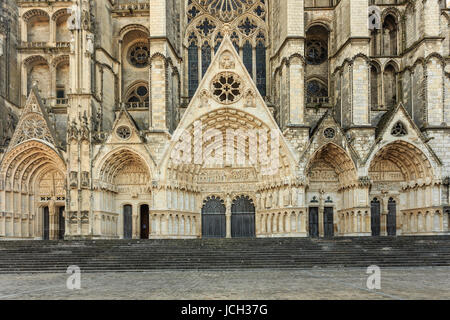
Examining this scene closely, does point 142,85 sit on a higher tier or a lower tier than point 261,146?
higher

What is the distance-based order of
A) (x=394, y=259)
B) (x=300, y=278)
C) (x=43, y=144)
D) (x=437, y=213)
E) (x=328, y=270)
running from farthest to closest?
(x=43, y=144) < (x=437, y=213) < (x=394, y=259) < (x=328, y=270) < (x=300, y=278)

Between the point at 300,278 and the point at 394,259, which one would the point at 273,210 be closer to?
the point at 394,259

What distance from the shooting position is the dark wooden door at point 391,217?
80.4ft

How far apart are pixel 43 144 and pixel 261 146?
12.7m

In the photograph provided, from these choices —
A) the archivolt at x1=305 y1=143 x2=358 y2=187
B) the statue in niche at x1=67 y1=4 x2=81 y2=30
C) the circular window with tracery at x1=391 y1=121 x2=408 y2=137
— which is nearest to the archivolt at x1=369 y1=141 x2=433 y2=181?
the circular window with tracery at x1=391 y1=121 x2=408 y2=137

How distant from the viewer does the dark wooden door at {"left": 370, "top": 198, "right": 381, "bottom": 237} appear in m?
24.4

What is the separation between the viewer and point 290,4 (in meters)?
23.6

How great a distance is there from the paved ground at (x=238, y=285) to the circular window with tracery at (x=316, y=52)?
1599 centimetres

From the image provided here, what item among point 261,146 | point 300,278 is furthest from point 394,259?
point 261,146

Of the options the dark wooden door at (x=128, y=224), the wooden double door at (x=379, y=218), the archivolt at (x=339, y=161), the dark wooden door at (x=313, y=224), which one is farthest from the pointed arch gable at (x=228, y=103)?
the wooden double door at (x=379, y=218)

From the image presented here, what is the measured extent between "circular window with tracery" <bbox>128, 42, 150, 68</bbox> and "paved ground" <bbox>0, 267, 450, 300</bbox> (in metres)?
16.7

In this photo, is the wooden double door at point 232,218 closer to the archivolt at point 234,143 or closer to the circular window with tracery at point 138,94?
the archivolt at point 234,143

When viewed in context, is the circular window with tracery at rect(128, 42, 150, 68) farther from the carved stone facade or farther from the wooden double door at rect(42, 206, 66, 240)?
the wooden double door at rect(42, 206, 66, 240)

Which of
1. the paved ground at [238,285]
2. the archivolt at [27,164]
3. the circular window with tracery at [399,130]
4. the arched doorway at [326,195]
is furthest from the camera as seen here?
the archivolt at [27,164]
